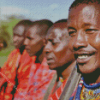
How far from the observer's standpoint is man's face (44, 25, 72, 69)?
8.38 ft

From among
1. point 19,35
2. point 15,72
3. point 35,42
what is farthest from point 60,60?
point 19,35

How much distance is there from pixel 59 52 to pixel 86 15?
1030 millimetres

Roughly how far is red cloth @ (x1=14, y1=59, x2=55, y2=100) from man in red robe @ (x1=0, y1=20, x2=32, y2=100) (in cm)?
63

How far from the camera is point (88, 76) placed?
68.2 inches

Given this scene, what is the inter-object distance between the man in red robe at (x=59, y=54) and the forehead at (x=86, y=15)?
36.1 inches

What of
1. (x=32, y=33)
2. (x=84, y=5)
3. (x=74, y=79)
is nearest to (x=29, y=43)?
(x=32, y=33)

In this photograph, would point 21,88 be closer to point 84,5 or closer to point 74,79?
point 74,79

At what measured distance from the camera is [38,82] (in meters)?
3.43

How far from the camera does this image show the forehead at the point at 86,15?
5.19 feet

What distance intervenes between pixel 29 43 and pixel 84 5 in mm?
2262

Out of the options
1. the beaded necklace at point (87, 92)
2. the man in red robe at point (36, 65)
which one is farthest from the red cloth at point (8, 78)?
the beaded necklace at point (87, 92)

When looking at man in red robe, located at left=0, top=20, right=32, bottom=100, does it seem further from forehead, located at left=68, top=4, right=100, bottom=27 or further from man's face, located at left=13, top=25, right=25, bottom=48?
forehead, located at left=68, top=4, right=100, bottom=27

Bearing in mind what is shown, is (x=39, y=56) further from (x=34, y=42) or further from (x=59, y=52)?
(x=59, y=52)

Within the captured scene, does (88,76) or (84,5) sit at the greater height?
(84,5)
